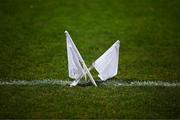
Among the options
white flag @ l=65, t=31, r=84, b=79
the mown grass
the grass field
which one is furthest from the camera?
white flag @ l=65, t=31, r=84, b=79

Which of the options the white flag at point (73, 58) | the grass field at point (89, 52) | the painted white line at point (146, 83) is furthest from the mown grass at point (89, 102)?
the white flag at point (73, 58)

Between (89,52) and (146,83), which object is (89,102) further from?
(89,52)

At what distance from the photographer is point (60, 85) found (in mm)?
8555

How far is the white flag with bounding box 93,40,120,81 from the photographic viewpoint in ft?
26.9

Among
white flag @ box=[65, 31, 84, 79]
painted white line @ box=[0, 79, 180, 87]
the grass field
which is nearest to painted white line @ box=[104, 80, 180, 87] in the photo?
painted white line @ box=[0, 79, 180, 87]

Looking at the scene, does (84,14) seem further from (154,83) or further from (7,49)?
(154,83)

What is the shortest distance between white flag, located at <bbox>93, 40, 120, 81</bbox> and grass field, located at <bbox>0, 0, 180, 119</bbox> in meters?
0.29

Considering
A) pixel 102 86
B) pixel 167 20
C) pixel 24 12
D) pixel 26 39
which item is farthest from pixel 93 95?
pixel 24 12

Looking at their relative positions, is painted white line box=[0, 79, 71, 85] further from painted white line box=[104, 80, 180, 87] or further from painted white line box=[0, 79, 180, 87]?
painted white line box=[104, 80, 180, 87]

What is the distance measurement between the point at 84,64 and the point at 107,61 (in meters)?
0.40

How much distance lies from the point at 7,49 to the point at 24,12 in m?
4.87

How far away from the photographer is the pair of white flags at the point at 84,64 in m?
8.16

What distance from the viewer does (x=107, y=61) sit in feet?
27.1

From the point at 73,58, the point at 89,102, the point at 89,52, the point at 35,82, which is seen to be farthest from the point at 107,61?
the point at 89,52
